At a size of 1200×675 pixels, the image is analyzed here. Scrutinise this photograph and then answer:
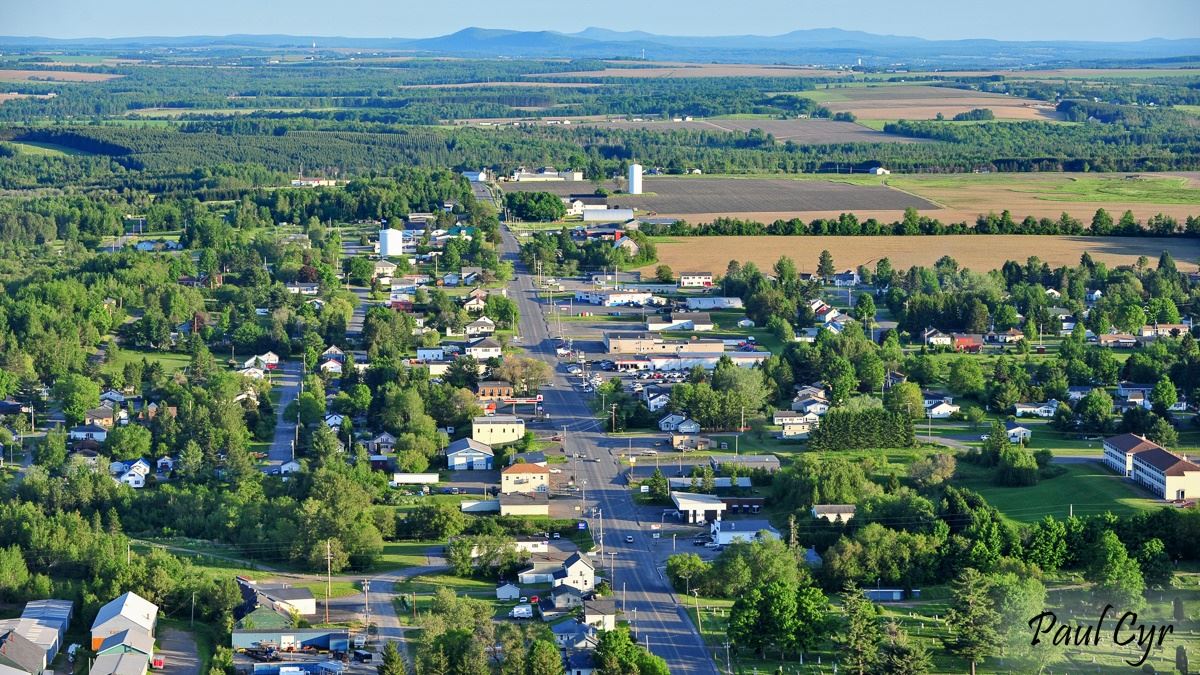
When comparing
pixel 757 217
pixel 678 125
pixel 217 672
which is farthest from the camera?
pixel 678 125

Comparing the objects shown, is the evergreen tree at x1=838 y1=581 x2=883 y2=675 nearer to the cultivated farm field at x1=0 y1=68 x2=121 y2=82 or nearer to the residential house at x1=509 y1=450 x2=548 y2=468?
the residential house at x1=509 y1=450 x2=548 y2=468

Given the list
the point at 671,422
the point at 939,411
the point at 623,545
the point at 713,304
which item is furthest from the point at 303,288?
the point at 623,545

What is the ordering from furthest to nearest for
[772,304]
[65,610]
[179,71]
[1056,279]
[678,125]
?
[179,71], [678,125], [1056,279], [772,304], [65,610]

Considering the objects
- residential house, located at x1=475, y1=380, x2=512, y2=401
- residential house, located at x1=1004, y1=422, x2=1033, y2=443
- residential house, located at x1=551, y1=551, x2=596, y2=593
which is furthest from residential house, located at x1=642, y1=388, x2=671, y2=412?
residential house, located at x1=551, y1=551, x2=596, y2=593

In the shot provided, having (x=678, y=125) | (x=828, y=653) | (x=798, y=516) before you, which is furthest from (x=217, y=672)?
(x=678, y=125)

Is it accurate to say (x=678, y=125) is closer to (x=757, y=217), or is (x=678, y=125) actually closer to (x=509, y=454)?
(x=757, y=217)

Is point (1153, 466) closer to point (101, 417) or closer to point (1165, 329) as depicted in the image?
point (1165, 329)

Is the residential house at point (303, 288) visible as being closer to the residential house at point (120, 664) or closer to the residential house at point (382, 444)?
the residential house at point (382, 444)
